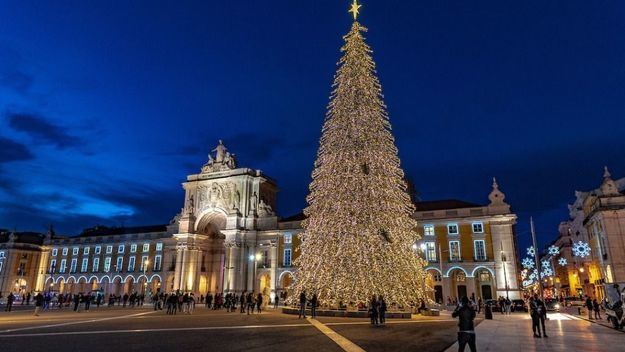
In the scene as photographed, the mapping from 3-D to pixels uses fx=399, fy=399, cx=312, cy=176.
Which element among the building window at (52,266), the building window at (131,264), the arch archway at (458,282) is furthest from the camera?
the building window at (52,266)

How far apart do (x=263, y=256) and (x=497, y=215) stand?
3097cm

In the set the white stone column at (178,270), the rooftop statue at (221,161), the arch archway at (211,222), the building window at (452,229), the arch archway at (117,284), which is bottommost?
the arch archway at (117,284)

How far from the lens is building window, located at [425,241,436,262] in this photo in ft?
151

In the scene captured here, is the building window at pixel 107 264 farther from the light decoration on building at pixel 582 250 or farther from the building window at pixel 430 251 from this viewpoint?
the light decoration on building at pixel 582 250

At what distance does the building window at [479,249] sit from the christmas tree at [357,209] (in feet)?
76.9

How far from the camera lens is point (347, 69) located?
25.8 m

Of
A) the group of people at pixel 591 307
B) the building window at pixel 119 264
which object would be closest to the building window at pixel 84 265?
the building window at pixel 119 264

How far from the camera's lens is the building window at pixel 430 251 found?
46.1 metres

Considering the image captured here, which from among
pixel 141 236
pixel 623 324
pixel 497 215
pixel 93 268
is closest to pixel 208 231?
pixel 141 236

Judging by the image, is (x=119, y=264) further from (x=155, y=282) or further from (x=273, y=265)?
(x=273, y=265)

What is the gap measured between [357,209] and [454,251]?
27.0 m

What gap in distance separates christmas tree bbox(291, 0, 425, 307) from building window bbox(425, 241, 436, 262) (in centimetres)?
2320

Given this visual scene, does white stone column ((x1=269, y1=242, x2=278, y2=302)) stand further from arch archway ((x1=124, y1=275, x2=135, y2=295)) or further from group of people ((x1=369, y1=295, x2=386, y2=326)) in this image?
group of people ((x1=369, y1=295, x2=386, y2=326))

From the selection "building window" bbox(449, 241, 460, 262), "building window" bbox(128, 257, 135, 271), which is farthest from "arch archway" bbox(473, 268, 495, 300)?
"building window" bbox(128, 257, 135, 271)
